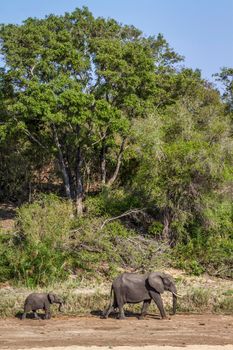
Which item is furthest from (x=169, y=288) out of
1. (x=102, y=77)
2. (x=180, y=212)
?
(x=102, y=77)

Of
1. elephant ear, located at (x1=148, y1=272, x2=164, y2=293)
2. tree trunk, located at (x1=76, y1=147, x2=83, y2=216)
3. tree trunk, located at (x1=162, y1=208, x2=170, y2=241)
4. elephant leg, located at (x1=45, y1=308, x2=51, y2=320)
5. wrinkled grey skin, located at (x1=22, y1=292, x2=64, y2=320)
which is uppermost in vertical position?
tree trunk, located at (x1=76, y1=147, x2=83, y2=216)

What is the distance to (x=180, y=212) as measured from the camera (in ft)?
77.9

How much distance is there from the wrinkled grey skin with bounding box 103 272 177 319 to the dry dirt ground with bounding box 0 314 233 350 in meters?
0.37

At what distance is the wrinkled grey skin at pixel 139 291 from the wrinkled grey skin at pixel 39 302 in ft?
5.10

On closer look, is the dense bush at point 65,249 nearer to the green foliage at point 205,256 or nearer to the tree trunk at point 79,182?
the green foliage at point 205,256

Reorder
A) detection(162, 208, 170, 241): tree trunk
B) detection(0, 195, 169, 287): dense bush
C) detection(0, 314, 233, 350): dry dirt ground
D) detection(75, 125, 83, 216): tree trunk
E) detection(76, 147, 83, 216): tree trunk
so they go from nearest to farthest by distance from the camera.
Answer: detection(0, 314, 233, 350): dry dirt ground → detection(0, 195, 169, 287): dense bush → detection(162, 208, 170, 241): tree trunk → detection(75, 125, 83, 216): tree trunk → detection(76, 147, 83, 216): tree trunk

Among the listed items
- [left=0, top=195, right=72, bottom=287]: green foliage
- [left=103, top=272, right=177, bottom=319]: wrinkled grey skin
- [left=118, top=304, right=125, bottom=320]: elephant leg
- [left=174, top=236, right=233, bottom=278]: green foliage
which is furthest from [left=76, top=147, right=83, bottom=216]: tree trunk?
[left=118, top=304, right=125, bottom=320]: elephant leg

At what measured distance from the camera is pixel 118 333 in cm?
1446

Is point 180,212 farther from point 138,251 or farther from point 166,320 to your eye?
point 166,320

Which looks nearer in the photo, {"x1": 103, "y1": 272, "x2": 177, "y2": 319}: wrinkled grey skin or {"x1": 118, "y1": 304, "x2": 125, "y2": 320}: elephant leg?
{"x1": 118, "y1": 304, "x2": 125, "y2": 320}: elephant leg

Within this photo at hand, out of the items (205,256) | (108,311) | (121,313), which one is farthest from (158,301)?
(205,256)

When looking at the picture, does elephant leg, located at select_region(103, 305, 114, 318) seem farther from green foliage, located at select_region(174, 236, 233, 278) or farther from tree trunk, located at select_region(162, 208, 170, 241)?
tree trunk, located at select_region(162, 208, 170, 241)

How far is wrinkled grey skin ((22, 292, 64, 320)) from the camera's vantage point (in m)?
16.0

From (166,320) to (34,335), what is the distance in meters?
3.76
